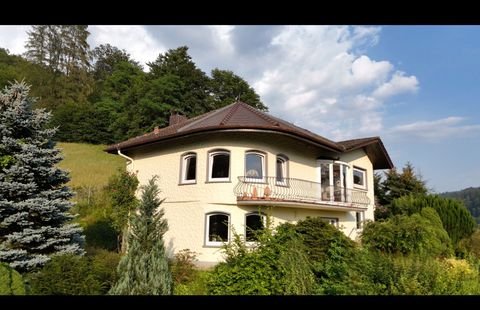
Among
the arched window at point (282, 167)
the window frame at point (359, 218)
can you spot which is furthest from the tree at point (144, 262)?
the window frame at point (359, 218)

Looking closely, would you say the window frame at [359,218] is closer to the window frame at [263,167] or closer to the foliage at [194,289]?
the window frame at [263,167]

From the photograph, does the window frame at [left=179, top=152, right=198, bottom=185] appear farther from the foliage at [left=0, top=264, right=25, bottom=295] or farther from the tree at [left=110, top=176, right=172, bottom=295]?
the foliage at [left=0, top=264, right=25, bottom=295]

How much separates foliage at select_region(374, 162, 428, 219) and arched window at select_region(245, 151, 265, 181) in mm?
15710

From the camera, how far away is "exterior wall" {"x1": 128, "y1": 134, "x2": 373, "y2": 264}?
14.7 metres

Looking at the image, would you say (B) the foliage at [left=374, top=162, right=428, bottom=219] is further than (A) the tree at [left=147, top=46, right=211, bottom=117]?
No

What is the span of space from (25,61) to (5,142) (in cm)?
4504

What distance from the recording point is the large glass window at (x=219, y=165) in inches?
602

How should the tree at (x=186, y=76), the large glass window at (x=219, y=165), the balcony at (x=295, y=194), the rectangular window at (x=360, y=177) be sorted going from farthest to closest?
the tree at (x=186, y=76) < the rectangular window at (x=360, y=177) < the large glass window at (x=219, y=165) < the balcony at (x=295, y=194)

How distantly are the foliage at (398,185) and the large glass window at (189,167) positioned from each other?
17357 millimetres

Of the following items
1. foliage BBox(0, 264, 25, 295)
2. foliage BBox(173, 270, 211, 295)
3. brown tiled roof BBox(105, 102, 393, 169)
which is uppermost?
brown tiled roof BBox(105, 102, 393, 169)

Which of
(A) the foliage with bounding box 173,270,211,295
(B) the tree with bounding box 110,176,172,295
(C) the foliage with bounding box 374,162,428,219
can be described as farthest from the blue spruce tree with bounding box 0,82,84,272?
(C) the foliage with bounding box 374,162,428,219

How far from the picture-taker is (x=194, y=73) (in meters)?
45.1

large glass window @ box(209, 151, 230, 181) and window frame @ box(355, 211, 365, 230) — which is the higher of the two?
large glass window @ box(209, 151, 230, 181)
